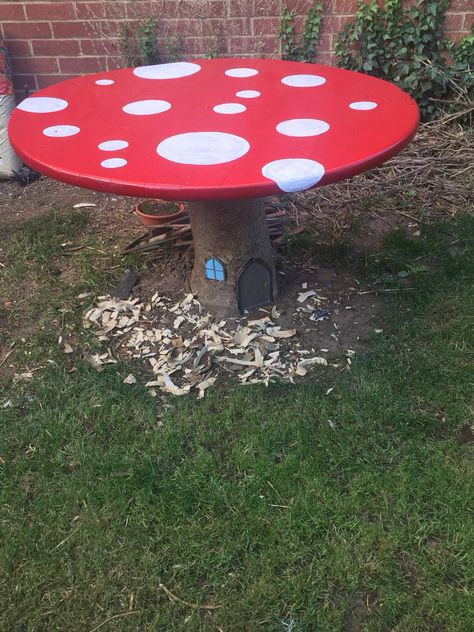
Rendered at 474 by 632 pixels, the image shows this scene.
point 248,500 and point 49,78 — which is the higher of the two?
point 49,78

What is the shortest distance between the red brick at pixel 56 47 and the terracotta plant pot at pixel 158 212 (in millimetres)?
1768

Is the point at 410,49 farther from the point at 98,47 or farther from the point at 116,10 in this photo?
the point at 98,47

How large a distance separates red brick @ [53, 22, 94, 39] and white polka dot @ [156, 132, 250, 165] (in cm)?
295

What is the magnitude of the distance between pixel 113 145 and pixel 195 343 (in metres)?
1.01

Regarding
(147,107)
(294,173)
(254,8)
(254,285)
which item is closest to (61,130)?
(147,107)

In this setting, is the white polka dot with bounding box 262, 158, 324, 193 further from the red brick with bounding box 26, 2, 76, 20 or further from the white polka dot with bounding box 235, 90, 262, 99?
the red brick with bounding box 26, 2, 76, 20

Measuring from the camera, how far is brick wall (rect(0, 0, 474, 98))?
436 cm

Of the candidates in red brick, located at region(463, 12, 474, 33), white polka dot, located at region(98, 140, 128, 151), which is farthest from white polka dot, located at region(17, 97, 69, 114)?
red brick, located at region(463, 12, 474, 33)

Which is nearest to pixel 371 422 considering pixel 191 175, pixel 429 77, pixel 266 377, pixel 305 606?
pixel 266 377

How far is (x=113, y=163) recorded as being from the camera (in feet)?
6.59

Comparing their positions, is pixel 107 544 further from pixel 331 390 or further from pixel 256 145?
pixel 256 145

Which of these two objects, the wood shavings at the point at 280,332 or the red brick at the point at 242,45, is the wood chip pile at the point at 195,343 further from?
the red brick at the point at 242,45

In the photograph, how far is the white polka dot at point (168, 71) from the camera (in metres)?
3.02

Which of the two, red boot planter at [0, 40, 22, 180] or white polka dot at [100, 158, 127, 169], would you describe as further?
red boot planter at [0, 40, 22, 180]
